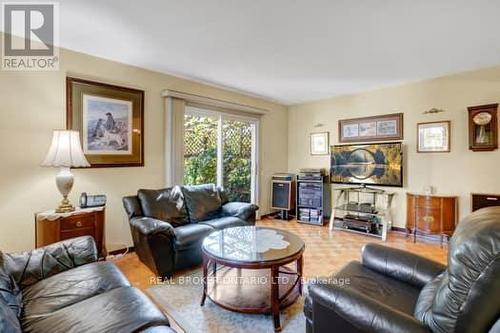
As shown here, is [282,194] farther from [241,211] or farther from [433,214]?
[433,214]

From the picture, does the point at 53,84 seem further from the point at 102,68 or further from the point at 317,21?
the point at 317,21

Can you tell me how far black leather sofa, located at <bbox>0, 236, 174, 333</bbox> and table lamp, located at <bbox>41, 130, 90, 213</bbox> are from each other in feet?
2.73

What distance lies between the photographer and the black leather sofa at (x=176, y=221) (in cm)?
258

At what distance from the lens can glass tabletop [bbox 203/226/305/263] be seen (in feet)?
6.65

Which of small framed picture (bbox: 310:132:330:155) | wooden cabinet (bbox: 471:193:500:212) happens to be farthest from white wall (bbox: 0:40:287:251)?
wooden cabinet (bbox: 471:193:500:212)

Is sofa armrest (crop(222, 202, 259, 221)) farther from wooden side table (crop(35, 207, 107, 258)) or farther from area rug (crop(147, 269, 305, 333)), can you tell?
wooden side table (crop(35, 207, 107, 258))

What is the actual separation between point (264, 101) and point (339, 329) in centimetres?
458

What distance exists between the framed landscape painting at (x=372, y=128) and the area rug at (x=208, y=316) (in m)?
3.36

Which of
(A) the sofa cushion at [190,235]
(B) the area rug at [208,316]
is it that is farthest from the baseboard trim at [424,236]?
(A) the sofa cushion at [190,235]

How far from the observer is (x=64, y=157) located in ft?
8.32

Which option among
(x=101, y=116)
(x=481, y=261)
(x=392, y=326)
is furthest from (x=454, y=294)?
(x=101, y=116)

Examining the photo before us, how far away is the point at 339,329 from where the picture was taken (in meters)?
1.29

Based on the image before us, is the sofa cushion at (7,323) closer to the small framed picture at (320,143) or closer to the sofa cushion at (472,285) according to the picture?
the sofa cushion at (472,285)

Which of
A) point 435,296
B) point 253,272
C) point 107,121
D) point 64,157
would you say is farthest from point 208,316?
point 107,121
